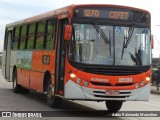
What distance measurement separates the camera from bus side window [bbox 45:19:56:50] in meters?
14.8

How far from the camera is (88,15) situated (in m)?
13.1

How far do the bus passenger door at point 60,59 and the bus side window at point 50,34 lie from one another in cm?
50

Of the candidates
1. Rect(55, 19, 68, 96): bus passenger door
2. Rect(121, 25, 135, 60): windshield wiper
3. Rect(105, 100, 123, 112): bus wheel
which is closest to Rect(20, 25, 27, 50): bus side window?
Rect(55, 19, 68, 96): bus passenger door

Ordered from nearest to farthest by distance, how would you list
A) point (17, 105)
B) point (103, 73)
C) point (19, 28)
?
1. point (103, 73)
2. point (17, 105)
3. point (19, 28)

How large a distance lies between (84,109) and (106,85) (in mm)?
2473

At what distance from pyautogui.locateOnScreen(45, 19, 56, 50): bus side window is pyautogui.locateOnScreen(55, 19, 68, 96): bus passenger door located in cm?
50

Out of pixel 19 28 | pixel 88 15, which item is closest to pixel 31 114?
pixel 88 15

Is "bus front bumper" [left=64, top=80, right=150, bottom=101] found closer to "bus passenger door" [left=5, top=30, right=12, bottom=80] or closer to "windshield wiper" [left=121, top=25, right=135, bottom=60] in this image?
"windshield wiper" [left=121, top=25, right=135, bottom=60]

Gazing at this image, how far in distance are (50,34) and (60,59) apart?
A: 1471 mm

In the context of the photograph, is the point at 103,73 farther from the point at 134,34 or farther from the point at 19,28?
the point at 19,28

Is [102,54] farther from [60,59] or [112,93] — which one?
[60,59]

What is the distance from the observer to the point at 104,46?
12977mm

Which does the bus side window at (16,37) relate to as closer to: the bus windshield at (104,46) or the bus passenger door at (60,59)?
the bus passenger door at (60,59)

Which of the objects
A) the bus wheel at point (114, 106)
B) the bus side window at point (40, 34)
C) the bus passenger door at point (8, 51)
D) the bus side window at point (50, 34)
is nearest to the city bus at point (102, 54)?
the bus wheel at point (114, 106)
